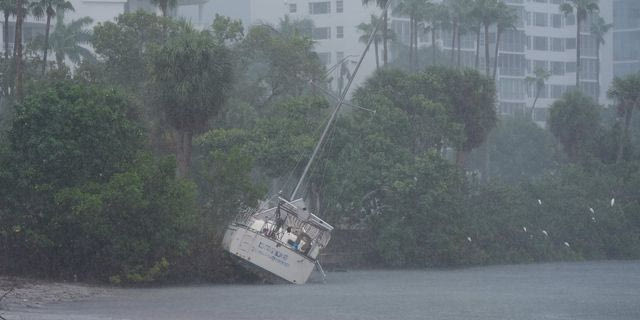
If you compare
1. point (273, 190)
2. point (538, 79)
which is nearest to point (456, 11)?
point (538, 79)

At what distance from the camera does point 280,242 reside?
122 ft

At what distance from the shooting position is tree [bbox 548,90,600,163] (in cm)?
6588

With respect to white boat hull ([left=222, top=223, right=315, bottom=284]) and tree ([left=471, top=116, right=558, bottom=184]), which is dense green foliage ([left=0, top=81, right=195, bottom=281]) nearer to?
white boat hull ([left=222, top=223, right=315, bottom=284])

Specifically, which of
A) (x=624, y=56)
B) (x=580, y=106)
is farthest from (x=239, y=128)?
(x=624, y=56)

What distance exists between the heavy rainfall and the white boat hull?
71 millimetres

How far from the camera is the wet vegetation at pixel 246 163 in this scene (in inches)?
1387

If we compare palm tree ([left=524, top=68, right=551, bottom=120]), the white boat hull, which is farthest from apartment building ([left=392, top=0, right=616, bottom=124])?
the white boat hull

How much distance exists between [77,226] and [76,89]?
489 cm

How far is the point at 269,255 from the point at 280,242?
2.02 feet

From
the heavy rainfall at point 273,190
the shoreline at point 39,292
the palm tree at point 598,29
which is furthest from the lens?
the palm tree at point 598,29

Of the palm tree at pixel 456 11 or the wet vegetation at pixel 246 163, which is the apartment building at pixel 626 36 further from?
the wet vegetation at pixel 246 163

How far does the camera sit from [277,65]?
57844 mm

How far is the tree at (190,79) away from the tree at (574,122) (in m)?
29.4

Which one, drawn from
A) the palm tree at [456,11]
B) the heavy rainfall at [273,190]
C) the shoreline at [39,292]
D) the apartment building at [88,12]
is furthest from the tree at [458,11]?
the shoreline at [39,292]
